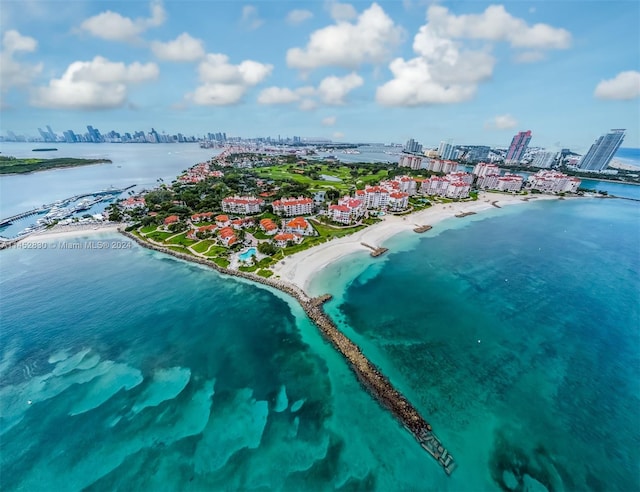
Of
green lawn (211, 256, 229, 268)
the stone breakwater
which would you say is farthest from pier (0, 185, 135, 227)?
the stone breakwater

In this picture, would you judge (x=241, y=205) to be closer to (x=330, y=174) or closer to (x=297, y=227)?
(x=297, y=227)

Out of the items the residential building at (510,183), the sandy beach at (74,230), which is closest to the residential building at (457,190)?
the residential building at (510,183)

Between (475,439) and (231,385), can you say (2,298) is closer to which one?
(231,385)

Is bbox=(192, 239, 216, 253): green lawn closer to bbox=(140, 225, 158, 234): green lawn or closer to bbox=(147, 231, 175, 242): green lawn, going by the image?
bbox=(147, 231, 175, 242): green lawn

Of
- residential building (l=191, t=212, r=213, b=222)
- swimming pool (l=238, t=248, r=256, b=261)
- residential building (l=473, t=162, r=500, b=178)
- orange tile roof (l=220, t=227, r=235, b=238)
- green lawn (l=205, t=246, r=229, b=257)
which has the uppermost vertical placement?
residential building (l=473, t=162, r=500, b=178)

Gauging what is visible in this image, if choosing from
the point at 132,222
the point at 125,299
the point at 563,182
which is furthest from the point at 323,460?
the point at 563,182

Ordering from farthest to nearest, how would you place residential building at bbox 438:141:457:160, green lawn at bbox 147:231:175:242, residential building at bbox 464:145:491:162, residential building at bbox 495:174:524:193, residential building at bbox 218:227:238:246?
residential building at bbox 464:145:491:162
residential building at bbox 438:141:457:160
residential building at bbox 495:174:524:193
green lawn at bbox 147:231:175:242
residential building at bbox 218:227:238:246
